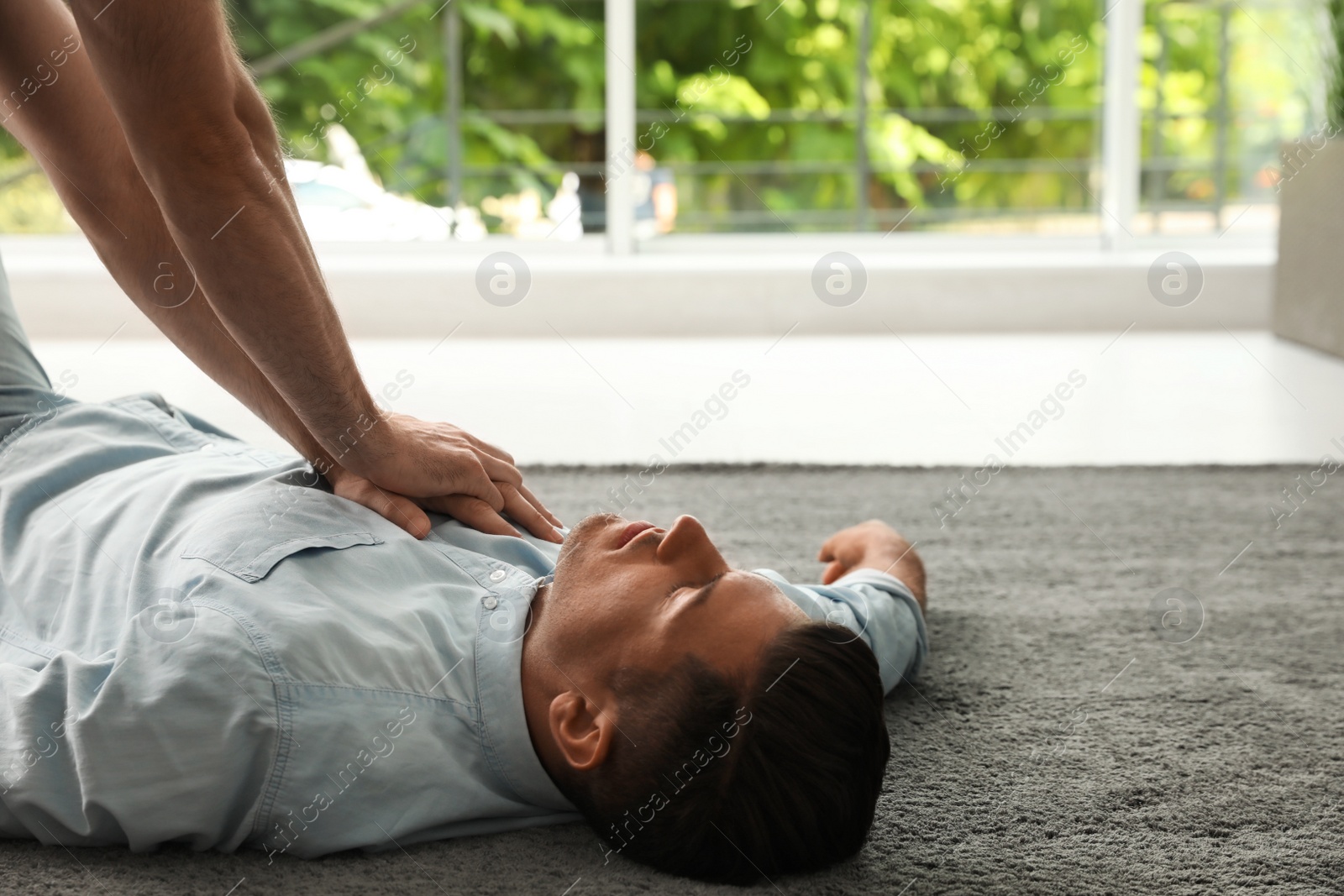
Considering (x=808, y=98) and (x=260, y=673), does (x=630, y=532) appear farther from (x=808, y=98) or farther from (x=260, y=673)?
(x=808, y=98)

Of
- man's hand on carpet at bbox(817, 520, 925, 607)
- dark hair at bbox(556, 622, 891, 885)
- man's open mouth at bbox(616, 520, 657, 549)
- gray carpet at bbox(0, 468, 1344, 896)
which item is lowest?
gray carpet at bbox(0, 468, 1344, 896)

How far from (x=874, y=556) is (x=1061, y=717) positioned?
332 mm

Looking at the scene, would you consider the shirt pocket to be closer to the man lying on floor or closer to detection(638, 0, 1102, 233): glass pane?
the man lying on floor

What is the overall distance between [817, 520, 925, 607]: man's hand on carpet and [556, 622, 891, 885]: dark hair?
55 centimetres

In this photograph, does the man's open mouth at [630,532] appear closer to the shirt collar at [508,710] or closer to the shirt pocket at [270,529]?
the shirt collar at [508,710]

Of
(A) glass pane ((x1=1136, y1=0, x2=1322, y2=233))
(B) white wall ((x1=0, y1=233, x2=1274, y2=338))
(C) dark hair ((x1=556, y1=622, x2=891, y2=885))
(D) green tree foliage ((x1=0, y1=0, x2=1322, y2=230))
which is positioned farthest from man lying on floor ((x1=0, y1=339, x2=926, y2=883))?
(A) glass pane ((x1=1136, y1=0, x2=1322, y2=233))

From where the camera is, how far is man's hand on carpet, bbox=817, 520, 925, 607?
159 cm

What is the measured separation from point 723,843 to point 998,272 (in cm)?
361

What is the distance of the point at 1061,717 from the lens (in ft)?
4.51

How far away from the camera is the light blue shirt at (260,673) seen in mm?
1002

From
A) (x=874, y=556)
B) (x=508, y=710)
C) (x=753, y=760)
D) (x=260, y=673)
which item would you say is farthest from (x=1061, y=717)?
(x=260, y=673)

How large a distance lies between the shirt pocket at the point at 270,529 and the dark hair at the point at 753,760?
0.33m

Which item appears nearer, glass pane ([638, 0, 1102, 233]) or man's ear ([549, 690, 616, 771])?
man's ear ([549, 690, 616, 771])

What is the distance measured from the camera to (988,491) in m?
2.25
